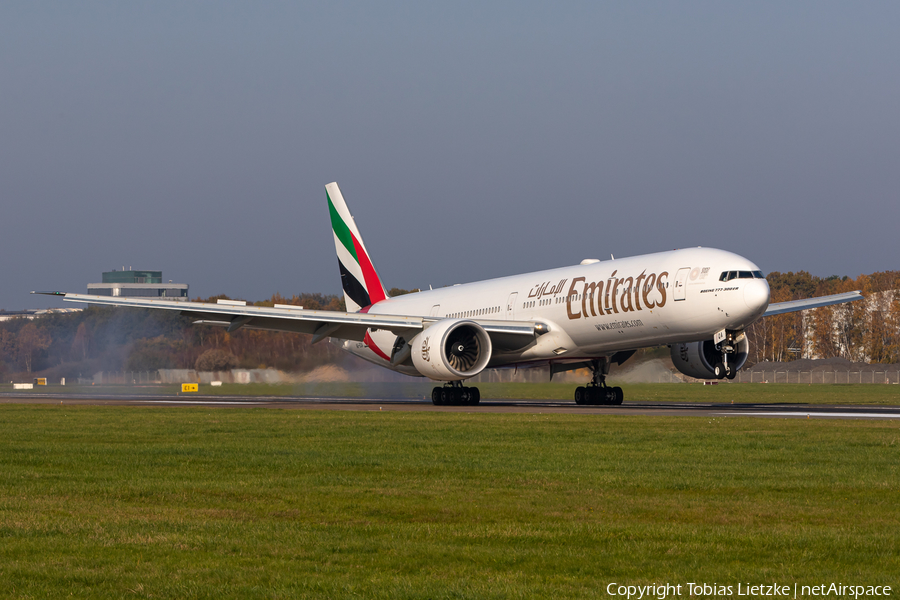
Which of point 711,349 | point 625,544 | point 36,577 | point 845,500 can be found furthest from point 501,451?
point 711,349

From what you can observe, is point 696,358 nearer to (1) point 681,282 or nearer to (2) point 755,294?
(1) point 681,282

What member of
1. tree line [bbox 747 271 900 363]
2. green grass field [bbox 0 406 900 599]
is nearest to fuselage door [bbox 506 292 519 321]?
green grass field [bbox 0 406 900 599]

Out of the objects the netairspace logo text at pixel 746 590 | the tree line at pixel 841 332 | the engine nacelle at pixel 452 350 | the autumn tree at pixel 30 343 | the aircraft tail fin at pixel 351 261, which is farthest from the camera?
the tree line at pixel 841 332

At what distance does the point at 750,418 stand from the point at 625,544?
1855cm

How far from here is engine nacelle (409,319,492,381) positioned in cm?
3481

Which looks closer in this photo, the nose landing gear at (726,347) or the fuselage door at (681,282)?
the fuselage door at (681,282)

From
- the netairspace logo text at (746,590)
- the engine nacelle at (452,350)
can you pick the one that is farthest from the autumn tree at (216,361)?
the netairspace logo text at (746,590)

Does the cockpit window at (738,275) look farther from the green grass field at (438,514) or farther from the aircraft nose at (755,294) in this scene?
the green grass field at (438,514)

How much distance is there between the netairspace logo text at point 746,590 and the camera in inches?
274

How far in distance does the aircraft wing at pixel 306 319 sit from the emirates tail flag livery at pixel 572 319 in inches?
1.9

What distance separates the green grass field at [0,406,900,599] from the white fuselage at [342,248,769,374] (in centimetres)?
1165

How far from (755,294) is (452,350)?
35.2ft

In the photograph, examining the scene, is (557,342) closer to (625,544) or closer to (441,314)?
(441,314)

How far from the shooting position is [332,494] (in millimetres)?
11906
